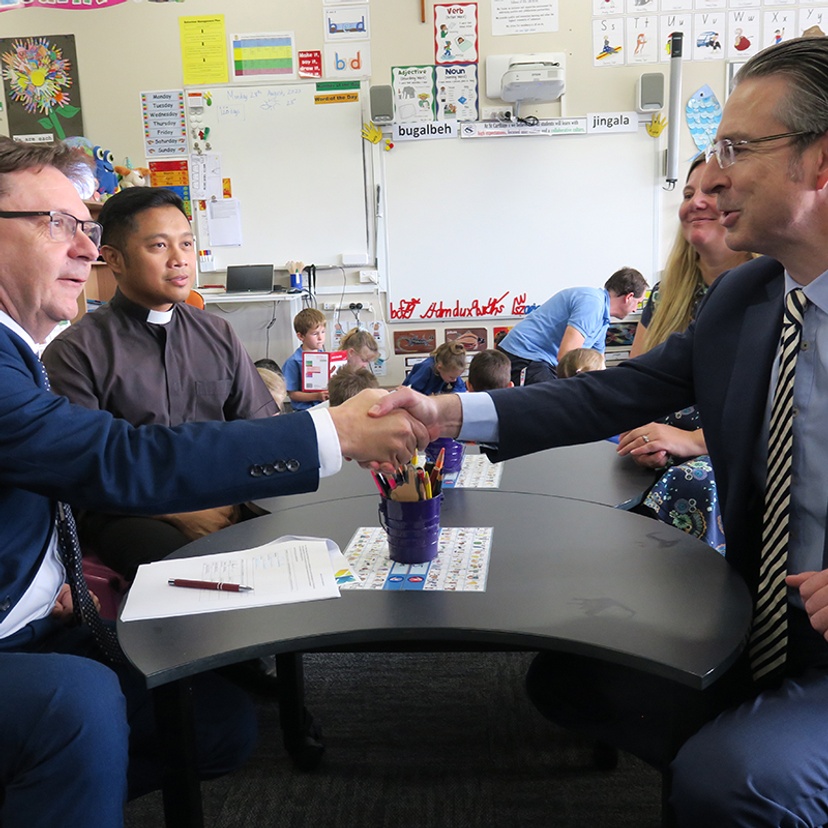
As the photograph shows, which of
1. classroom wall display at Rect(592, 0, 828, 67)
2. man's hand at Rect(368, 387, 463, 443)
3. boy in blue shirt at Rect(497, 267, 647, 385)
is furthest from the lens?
classroom wall display at Rect(592, 0, 828, 67)

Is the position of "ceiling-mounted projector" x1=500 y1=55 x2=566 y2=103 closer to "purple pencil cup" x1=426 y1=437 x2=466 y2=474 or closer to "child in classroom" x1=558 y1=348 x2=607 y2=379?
"child in classroom" x1=558 y1=348 x2=607 y2=379

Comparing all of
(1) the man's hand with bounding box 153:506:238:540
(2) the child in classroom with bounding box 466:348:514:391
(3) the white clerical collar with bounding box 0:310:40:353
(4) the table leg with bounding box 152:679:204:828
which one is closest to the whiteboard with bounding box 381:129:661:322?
(2) the child in classroom with bounding box 466:348:514:391

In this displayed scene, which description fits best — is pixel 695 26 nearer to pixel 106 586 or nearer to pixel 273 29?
pixel 273 29

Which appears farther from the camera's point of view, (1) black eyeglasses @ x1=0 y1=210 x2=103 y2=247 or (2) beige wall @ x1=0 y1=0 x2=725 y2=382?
(2) beige wall @ x1=0 y1=0 x2=725 y2=382

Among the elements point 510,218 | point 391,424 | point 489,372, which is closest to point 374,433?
point 391,424

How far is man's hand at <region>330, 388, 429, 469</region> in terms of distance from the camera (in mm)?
1435

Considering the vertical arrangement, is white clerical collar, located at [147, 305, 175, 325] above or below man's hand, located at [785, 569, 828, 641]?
above

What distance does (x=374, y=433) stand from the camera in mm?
1479

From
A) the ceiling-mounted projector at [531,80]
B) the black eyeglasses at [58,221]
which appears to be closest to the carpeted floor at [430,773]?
the black eyeglasses at [58,221]

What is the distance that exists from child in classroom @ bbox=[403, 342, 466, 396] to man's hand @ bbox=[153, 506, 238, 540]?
157cm

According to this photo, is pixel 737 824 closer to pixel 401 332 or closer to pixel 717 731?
pixel 717 731

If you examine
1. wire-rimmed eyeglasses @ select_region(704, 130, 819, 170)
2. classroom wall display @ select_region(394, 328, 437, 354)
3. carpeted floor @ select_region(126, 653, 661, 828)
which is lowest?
carpeted floor @ select_region(126, 653, 661, 828)

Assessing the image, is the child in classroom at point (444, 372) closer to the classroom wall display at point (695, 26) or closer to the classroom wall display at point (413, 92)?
the classroom wall display at point (413, 92)

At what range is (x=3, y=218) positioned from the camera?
136 cm
